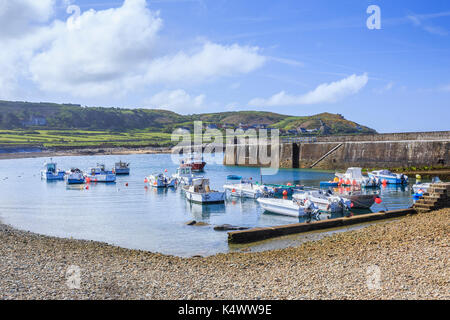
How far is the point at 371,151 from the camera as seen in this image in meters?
52.0

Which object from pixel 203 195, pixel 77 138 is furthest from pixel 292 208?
pixel 77 138

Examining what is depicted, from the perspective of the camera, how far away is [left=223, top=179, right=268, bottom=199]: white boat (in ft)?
104

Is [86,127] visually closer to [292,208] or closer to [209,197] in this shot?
[209,197]

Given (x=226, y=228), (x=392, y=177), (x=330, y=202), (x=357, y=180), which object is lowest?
(x=226, y=228)

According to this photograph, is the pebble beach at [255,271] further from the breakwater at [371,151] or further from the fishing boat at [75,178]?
the breakwater at [371,151]

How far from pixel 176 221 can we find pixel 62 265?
37.0ft

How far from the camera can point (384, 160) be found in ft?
165

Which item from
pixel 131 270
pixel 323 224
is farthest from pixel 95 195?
pixel 131 270

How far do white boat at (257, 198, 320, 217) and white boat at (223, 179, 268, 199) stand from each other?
20.7 feet

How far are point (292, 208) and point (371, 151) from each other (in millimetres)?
31784

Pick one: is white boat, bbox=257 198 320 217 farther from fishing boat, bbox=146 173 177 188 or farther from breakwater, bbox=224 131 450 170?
breakwater, bbox=224 131 450 170

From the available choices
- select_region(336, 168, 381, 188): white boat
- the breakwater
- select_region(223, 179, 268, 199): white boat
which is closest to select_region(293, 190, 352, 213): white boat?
select_region(223, 179, 268, 199): white boat

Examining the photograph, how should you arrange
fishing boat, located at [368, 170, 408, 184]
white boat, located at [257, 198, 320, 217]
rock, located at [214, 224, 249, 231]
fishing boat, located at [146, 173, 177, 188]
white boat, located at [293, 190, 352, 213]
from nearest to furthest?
rock, located at [214, 224, 249, 231], white boat, located at [257, 198, 320, 217], white boat, located at [293, 190, 352, 213], fishing boat, located at [368, 170, 408, 184], fishing boat, located at [146, 173, 177, 188]
